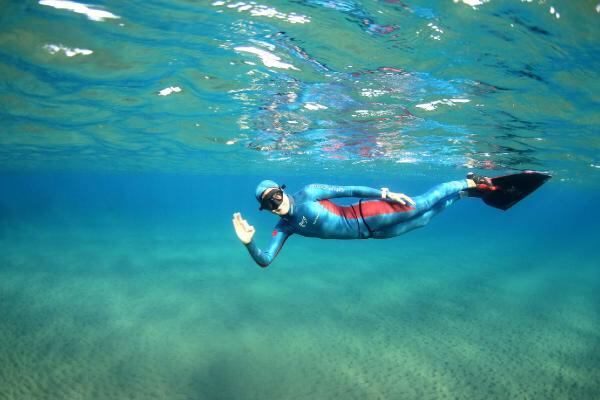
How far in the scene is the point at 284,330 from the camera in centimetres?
1109

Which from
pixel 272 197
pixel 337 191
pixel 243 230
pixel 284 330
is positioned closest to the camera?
pixel 243 230

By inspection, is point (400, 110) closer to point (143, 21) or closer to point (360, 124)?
point (360, 124)

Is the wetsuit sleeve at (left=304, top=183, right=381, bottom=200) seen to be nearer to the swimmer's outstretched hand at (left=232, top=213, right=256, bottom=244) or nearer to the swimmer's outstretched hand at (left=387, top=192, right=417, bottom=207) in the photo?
the swimmer's outstretched hand at (left=387, top=192, right=417, bottom=207)

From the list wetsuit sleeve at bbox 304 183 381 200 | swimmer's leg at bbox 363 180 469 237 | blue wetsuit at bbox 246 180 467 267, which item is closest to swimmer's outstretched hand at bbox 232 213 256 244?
blue wetsuit at bbox 246 180 467 267

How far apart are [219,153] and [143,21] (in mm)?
19426

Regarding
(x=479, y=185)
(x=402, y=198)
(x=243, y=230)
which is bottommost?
(x=243, y=230)

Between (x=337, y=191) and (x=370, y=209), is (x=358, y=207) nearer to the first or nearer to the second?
(x=370, y=209)

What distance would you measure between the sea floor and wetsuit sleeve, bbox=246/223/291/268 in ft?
16.0

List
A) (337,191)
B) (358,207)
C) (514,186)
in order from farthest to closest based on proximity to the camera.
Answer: (514,186) < (358,207) < (337,191)

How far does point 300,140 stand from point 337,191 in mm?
13924

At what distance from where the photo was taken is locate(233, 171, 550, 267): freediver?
203 inches

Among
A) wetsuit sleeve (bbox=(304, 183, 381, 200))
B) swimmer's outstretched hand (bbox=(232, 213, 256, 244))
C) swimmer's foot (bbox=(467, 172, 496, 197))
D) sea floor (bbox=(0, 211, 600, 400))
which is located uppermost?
swimmer's foot (bbox=(467, 172, 496, 197))

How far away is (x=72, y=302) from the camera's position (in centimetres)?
1229

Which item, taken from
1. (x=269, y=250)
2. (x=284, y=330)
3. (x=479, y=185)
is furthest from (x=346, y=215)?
(x=284, y=330)
